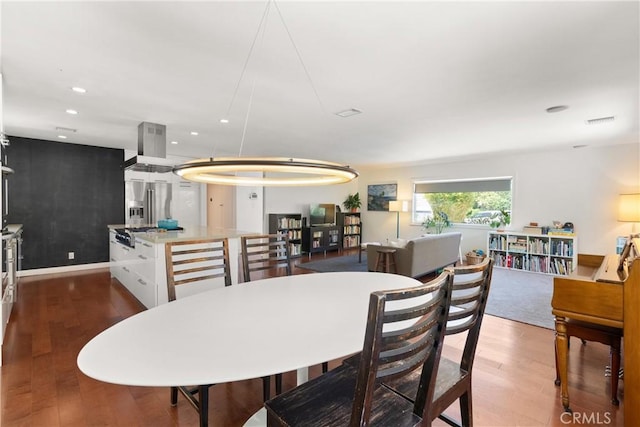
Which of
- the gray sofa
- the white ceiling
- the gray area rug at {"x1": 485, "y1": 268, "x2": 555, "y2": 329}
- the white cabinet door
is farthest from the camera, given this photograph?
the white cabinet door

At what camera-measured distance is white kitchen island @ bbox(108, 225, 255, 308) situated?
3156 millimetres

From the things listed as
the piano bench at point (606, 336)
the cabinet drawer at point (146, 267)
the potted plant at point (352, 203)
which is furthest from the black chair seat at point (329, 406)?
the potted plant at point (352, 203)

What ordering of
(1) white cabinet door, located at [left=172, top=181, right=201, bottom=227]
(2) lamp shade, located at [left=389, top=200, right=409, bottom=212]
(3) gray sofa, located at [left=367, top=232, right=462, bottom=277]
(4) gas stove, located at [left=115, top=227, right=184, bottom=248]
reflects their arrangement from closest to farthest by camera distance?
(4) gas stove, located at [left=115, top=227, right=184, bottom=248]
(3) gray sofa, located at [left=367, top=232, right=462, bottom=277]
(1) white cabinet door, located at [left=172, top=181, right=201, bottom=227]
(2) lamp shade, located at [left=389, top=200, right=409, bottom=212]

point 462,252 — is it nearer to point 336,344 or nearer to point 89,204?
point 336,344

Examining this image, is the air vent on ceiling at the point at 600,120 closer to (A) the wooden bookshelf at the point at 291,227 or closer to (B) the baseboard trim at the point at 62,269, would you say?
(A) the wooden bookshelf at the point at 291,227

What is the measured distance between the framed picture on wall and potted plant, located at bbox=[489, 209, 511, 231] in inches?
98.0

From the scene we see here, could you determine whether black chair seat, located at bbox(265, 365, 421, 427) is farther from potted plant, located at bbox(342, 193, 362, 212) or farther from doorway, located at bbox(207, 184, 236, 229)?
potted plant, located at bbox(342, 193, 362, 212)

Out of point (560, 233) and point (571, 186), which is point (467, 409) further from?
point (571, 186)

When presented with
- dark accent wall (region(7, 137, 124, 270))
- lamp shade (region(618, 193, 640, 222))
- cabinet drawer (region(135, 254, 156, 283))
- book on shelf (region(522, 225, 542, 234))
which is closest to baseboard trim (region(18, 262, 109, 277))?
dark accent wall (region(7, 137, 124, 270))

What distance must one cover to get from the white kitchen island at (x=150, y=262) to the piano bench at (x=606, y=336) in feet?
9.52

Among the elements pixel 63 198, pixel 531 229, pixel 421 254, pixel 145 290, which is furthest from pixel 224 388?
pixel 531 229

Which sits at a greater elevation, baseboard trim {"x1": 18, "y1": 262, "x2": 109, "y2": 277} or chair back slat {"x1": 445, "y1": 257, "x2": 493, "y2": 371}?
chair back slat {"x1": 445, "y1": 257, "x2": 493, "y2": 371}

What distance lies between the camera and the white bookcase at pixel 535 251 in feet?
17.2

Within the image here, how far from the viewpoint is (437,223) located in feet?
23.1
